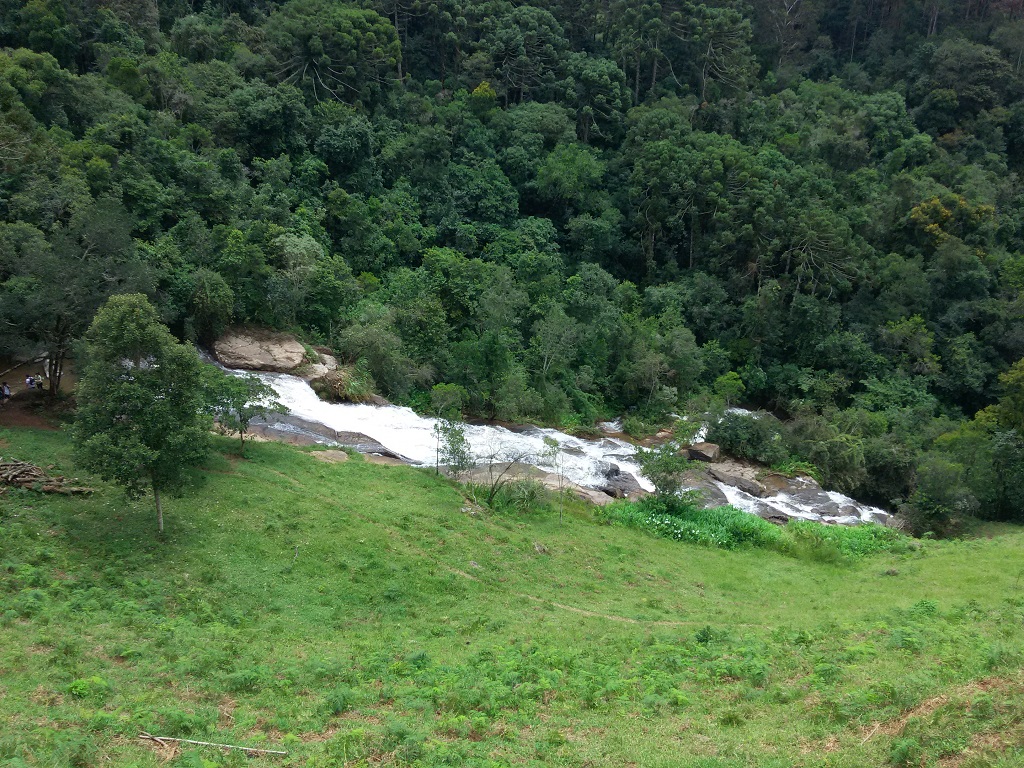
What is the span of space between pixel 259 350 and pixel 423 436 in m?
8.87

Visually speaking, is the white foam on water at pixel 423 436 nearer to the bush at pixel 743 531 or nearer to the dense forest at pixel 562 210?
the dense forest at pixel 562 210

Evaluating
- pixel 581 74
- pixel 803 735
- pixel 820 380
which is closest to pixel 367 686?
pixel 803 735

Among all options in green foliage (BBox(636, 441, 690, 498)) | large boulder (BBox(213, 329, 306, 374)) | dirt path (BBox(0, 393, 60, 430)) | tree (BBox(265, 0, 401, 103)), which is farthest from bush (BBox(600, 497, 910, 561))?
tree (BBox(265, 0, 401, 103))

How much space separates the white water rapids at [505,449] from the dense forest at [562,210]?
2.30 m

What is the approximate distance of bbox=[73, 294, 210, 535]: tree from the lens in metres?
17.7

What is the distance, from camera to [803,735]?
1112cm

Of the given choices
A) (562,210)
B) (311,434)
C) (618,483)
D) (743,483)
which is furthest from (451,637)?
(562,210)

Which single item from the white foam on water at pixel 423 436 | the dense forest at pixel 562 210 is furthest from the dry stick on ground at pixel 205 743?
the white foam on water at pixel 423 436

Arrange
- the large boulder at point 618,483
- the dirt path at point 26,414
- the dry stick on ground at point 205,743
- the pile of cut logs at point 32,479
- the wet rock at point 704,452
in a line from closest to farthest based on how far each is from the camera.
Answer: the dry stick on ground at point 205,743 → the pile of cut logs at point 32,479 → the dirt path at point 26,414 → the large boulder at point 618,483 → the wet rock at point 704,452

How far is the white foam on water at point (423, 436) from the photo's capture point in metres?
31.4

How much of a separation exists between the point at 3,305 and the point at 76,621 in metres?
13.4

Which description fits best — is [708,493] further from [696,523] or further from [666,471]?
[666,471]

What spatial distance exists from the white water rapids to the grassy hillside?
5409 mm

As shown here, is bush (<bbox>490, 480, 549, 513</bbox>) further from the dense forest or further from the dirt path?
the dirt path
